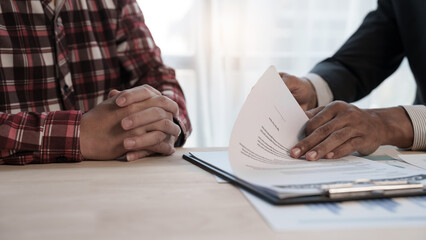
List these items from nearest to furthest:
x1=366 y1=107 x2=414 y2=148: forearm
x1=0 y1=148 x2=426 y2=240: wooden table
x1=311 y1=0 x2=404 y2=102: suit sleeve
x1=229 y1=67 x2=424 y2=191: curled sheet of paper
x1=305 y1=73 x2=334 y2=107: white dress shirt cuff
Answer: x1=0 y1=148 x2=426 y2=240: wooden table → x1=229 y1=67 x2=424 y2=191: curled sheet of paper → x1=366 y1=107 x2=414 y2=148: forearm → x1=305 y1=73 x2=334 y2=107: white dress shirt cuff → x1=311 y1=0 x2=404 y2=102: suit sleeve

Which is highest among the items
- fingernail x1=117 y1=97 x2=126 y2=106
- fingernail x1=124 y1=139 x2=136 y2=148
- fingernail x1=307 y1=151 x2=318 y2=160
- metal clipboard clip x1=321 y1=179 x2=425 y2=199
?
fingernail x1=117 y1=97 x2=126 y2=106

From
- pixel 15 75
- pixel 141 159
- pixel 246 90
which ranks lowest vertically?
pixel 246 90

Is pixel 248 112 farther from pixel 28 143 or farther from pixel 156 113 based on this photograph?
pixel 28 143

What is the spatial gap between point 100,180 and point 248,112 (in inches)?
9.9

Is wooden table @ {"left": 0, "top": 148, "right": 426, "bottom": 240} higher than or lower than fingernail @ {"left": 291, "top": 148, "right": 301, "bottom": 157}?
higher

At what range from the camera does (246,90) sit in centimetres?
212

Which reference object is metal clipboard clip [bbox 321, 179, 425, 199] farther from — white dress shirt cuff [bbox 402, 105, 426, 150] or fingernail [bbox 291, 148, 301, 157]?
white dress shirt cuff [bbox 402, 105, 426, 150]

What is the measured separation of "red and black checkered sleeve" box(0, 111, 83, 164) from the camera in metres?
0.67

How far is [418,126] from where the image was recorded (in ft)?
2.62

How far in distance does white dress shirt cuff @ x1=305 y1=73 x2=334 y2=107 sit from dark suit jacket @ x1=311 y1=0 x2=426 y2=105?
23mm

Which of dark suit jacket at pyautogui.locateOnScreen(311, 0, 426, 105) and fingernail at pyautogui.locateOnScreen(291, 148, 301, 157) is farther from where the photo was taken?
dark suit jacket at pyautogui.locateOnScreen(311, 0, 426, 105)

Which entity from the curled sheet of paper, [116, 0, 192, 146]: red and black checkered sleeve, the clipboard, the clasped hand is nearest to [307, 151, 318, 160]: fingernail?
the curled sheet of paper

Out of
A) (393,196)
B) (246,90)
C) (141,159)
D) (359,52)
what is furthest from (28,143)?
(246,90)

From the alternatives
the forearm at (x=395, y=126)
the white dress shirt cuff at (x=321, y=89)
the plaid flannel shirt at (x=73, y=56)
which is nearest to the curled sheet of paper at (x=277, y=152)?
the forearm at (x=395, y=126)
